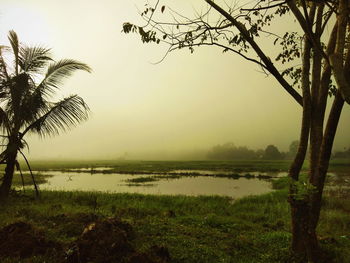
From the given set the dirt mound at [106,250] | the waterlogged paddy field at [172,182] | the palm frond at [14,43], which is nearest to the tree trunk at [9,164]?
the palm frond at [14,43]

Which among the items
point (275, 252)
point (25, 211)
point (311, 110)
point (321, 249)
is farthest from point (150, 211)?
point (311, 110)

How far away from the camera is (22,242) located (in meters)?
4.75

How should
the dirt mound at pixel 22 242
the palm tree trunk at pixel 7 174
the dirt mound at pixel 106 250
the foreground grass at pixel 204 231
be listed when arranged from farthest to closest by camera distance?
the palm tree trunk at pixel 7 174 → the foreground grass at pixel 204 231 → the dirt mound at pixel 22 242 → the dirt mound at pixel 106 250

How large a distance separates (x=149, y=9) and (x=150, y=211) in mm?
6408

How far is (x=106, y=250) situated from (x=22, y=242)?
1527 mm

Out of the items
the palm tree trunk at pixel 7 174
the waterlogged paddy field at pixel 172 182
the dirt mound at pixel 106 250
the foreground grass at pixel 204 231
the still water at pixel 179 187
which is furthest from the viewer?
the waterlogged paddy field at pixel 172 182

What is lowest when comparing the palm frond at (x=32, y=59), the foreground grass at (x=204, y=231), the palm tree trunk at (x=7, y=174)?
the foreground grass at (x=204, y=231)

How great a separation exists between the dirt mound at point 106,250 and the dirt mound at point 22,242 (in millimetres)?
666

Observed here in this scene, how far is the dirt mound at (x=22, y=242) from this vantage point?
4.61 metres

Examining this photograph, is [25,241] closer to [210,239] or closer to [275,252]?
[210,239]

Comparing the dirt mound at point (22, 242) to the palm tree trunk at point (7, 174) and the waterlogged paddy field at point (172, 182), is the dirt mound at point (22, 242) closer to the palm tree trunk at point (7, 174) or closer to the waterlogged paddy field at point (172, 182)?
the palm tree trunk at point (7, 174)

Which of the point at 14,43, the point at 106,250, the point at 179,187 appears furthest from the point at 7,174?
Answer: the point at 179,187

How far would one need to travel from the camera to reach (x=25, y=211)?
7918mm

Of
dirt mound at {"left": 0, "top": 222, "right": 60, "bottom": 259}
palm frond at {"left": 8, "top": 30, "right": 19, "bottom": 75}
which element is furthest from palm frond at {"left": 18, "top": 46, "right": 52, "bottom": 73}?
dirt mound at {"left": 0, "top": 222, "right": 60, "bottom": 259}
